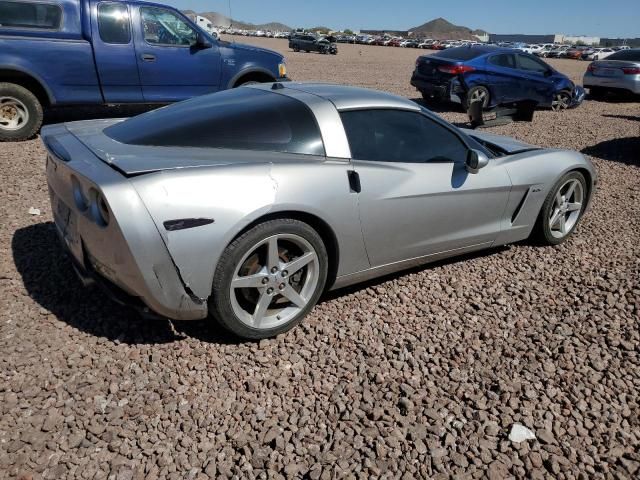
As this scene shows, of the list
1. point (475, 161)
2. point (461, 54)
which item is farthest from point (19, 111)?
point (461, 54)

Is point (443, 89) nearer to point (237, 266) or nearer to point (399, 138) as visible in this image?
point (399, 138)

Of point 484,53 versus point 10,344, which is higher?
point 484,53

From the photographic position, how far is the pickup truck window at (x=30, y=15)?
6719 millimetres

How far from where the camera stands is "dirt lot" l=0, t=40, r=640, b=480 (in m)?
2.22

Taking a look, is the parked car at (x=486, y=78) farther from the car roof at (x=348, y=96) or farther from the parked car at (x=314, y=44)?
the parked car at (x=314, y=44)

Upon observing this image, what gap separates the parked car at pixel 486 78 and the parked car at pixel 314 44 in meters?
30.0

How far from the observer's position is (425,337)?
3111mm

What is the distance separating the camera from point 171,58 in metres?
7.64

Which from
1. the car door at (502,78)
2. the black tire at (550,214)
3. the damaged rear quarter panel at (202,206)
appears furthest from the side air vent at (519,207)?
the car door at (502,78)

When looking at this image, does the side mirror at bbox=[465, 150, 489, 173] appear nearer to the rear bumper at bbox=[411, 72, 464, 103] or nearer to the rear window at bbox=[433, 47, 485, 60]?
the rear bumper at bbox=[411, 72, 464, 103]

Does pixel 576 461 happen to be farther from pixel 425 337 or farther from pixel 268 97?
pixel 268 97

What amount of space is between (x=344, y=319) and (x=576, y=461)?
1481 millimetres

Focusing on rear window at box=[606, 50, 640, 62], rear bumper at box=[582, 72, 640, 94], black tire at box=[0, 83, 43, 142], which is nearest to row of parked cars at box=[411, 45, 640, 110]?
rear bumper at box=[582, 72, 640, 94]

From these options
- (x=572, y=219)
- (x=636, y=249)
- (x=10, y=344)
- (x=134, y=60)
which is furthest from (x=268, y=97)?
(x=134, y=60)
